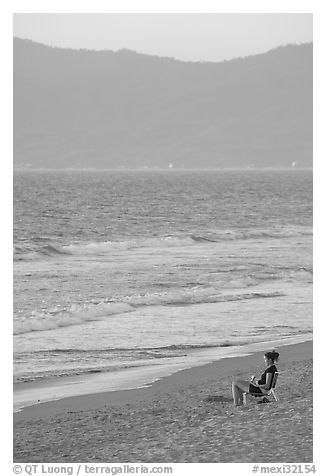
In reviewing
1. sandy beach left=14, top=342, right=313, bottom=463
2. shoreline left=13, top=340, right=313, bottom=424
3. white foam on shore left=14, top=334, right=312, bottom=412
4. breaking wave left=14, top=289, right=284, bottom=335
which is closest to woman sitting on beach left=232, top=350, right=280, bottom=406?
sandy beach left=14, top=342, right=313, bottom=463

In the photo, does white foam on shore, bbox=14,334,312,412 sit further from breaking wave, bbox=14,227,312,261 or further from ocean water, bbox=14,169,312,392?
breaking wave, bbox=14,227,312,261

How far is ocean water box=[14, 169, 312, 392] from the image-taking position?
60.9 feet

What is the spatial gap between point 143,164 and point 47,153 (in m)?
16.2

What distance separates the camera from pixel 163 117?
12394 cm

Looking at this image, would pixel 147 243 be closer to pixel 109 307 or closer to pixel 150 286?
pixel 150 286

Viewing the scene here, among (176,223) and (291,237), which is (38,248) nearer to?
(291,237)

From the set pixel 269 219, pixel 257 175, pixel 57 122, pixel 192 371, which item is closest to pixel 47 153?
pixel 57 122

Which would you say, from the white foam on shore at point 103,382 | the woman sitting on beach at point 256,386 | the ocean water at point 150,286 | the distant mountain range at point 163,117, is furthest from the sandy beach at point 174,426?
the distant mountain range at point 163,117

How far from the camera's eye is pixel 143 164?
465ft

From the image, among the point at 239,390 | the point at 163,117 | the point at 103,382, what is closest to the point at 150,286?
the point at 103,382

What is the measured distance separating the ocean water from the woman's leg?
15.4 feet
